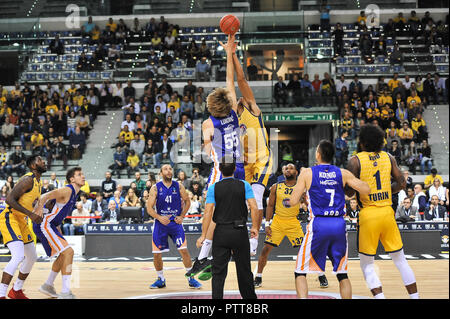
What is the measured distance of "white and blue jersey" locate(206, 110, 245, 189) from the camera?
643 cm

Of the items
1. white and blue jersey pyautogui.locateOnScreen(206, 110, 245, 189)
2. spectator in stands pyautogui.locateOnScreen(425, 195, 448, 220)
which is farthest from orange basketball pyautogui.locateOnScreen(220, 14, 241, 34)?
spectator in stands pyautogui.locateOnScreen(425, 195, 448, 220)

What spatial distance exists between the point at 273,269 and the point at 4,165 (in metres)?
9.69

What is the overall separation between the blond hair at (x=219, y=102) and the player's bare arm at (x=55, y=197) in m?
2.34

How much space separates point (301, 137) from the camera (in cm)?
1886

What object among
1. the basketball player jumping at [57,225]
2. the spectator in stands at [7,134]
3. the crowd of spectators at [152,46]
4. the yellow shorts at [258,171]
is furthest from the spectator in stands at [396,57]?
the basketball player jumping at [57,225]

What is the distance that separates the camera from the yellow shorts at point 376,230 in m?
6.09

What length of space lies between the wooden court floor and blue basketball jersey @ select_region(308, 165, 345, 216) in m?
2.17

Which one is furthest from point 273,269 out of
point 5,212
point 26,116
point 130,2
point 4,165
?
point 130,2

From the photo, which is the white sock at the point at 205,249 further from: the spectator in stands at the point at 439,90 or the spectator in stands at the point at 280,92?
the spectator in stands at the point at 439,90

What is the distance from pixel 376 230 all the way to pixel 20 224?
14.1 feet

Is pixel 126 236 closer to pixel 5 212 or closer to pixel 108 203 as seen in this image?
pixel 108 203

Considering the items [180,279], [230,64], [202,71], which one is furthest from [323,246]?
[202,71]

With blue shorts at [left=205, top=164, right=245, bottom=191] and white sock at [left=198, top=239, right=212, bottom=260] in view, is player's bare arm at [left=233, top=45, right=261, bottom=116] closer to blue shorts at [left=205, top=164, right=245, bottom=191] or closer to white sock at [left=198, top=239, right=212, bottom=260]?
blue shorts at [left=205, top=164, right=245, bottom=191]

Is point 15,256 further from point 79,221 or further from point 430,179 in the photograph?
point 430,179
